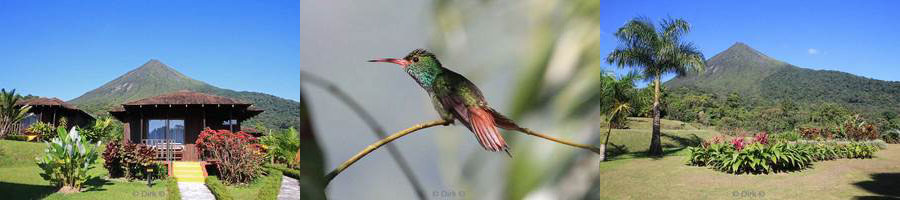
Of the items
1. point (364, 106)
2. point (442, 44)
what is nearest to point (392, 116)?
point (364, 106)

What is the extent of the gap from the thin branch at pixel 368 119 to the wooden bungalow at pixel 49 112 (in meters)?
4.32

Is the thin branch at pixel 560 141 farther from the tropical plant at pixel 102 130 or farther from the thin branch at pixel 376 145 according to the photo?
the tropical plant at pixel 102 130

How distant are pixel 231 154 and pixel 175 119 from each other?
1.12 m

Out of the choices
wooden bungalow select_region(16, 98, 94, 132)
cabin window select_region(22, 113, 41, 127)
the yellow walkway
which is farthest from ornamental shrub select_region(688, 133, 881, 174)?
cabin window select_region(22, 113, 41, 127)

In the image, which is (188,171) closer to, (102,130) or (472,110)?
(102,130)

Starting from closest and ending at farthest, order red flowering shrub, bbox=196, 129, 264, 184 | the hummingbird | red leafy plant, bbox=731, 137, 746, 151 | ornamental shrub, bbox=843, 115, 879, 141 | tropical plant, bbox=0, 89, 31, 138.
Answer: the hummingbird
tropical plant, bbox=0, 89, 31, 138
red flowering shrub, bbox=196, 129, 264, 184
red leafy plant, bbox=731, 137, 746, 151
ornamental shrub, bbox=843, 115, 879, 141

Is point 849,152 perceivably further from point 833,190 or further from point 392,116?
point 392,116

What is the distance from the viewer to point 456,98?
3.84m

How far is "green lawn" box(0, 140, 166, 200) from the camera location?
564 centimetres

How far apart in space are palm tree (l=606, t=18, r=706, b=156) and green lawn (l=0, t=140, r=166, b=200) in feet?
22.0

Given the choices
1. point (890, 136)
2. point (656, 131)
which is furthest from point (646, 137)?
point (890, 136)

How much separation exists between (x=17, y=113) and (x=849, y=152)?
10666 millimetres

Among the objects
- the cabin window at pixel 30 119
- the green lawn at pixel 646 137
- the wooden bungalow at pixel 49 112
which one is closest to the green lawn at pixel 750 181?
the green lawn at pixel 646 137

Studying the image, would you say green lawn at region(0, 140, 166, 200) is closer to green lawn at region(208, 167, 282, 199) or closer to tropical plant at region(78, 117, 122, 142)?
tropical plant at region(78, 117, 122, 142)
